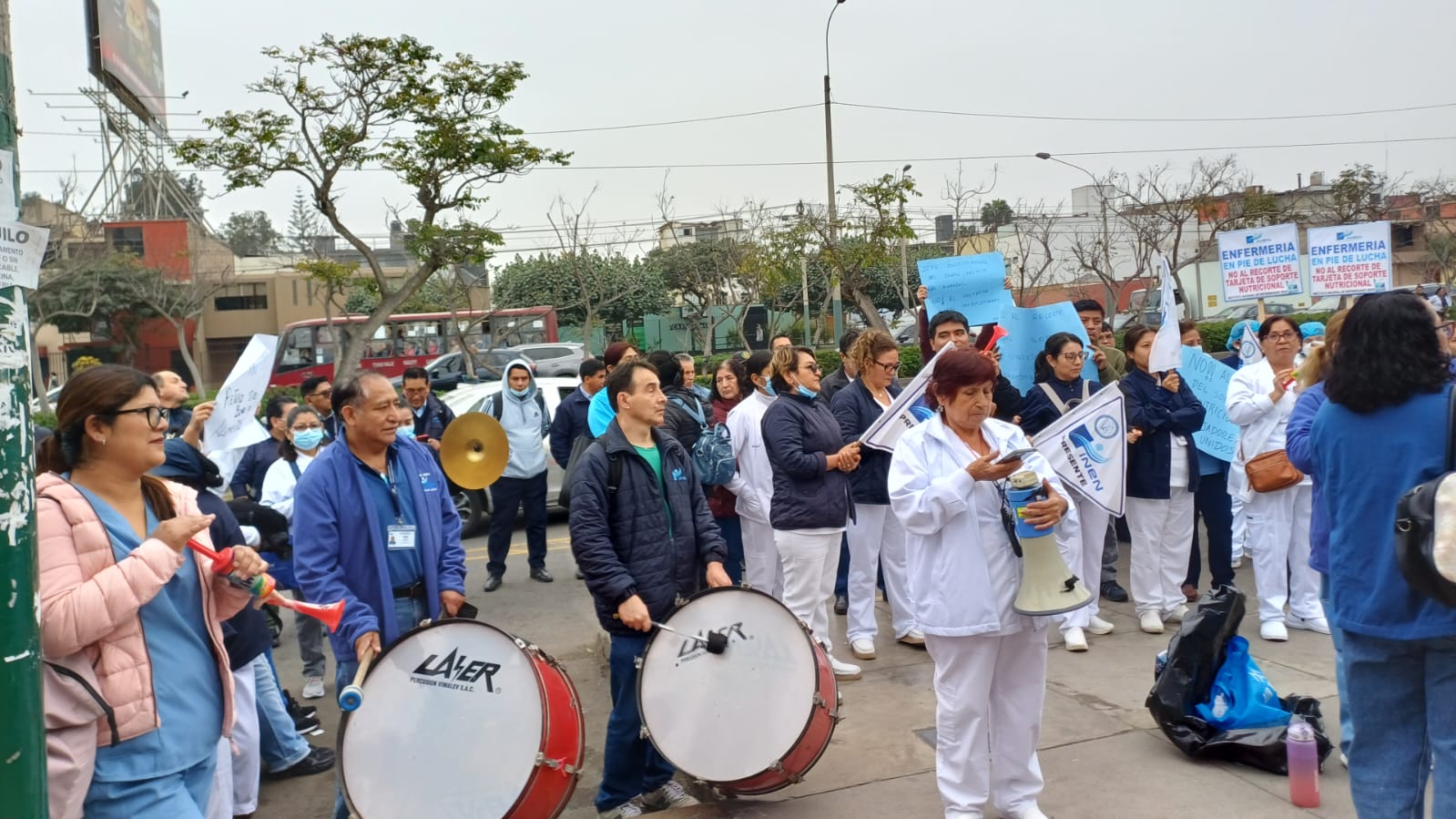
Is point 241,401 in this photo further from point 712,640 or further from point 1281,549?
point 1281,549

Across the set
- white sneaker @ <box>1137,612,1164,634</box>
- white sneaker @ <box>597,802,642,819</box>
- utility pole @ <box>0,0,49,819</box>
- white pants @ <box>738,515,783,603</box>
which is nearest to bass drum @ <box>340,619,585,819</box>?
white sneaker @ <box>597,802,642,819</box>

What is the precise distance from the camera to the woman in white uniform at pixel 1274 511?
6.36 meters

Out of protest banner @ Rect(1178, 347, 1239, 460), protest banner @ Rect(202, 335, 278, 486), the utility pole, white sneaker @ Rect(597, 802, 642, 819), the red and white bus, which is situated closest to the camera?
the utility pole

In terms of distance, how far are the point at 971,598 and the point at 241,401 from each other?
352 centimetres

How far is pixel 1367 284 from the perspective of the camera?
30.5 ft

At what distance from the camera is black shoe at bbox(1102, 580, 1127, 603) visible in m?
7.52

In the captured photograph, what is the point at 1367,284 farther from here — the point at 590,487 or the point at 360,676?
the point at 360,676

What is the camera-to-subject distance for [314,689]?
20.5ft

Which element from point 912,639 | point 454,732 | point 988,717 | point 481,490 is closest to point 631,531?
point 454,732

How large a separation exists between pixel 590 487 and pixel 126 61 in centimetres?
3741

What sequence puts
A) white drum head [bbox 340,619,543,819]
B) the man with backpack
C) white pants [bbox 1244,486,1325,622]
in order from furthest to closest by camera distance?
the man with backpack → white pants [bbox 1244,486,1325,622] → white drum head [bbox 340,619,543,819]

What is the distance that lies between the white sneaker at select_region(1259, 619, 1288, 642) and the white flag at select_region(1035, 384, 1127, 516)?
1324 millimetres

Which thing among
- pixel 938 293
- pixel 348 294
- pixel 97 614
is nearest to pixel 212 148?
pixel 938 293

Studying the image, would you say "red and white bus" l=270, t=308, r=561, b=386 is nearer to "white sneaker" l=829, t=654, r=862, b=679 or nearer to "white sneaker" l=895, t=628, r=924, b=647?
"white sneaker" l=895, t=628, r=924, b=647
